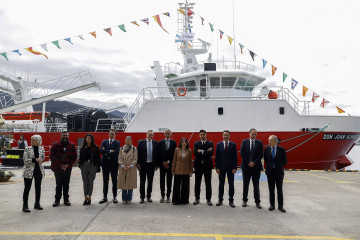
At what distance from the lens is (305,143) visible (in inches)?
489

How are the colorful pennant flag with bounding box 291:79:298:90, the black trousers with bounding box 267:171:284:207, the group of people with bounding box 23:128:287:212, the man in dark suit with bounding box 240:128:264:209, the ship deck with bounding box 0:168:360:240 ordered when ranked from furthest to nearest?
the colorful pennant flag with bounding box 291:79:298:90 < the man in dark suit with bounding box 240:128:264:209 < the group of people with bounding box 23:128:287:212 < the black trousers with bounding box 267:171:284:207 < the ship deck with bounding box 0:168:360:240

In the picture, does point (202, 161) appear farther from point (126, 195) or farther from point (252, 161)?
point (126, 195)

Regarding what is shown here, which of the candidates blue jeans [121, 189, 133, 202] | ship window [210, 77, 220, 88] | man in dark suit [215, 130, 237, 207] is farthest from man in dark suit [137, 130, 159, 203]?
ship window [210, 77, 220, 88]

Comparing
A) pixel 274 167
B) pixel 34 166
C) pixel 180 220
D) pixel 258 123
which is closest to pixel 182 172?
pixel 180 220

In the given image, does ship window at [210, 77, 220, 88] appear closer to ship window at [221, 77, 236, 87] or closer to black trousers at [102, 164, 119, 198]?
ship window at [221, 77, 236, 87]

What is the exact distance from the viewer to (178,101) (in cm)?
1285

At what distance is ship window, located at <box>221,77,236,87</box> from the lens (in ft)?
46.9

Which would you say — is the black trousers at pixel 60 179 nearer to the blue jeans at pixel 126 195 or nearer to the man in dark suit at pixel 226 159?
the blue jeans at pixel 126 195

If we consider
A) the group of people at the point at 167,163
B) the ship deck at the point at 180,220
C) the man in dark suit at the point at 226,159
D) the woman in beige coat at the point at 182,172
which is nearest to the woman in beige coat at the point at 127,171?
the group of people at the point at 167,163

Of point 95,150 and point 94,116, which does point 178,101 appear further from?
point 95,150

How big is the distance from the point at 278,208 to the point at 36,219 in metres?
4.20

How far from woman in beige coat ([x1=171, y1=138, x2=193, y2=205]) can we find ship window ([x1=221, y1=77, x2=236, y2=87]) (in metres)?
9.03

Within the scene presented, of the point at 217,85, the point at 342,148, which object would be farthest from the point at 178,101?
the point at 342,148

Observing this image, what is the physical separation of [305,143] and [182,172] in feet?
27.8
